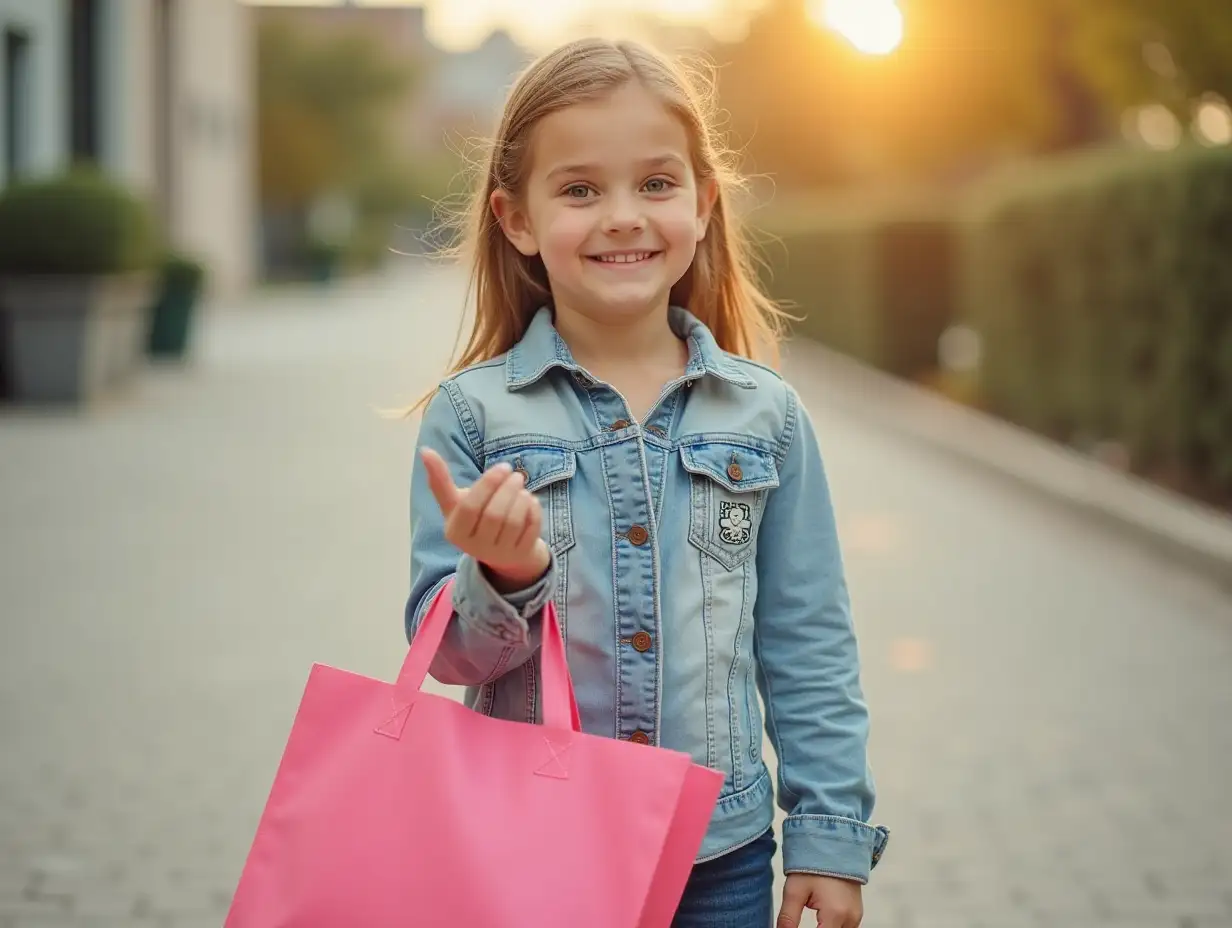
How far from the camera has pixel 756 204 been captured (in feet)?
12.0

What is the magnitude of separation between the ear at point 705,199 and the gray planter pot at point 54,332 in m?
12.3

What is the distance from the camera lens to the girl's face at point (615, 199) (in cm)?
207

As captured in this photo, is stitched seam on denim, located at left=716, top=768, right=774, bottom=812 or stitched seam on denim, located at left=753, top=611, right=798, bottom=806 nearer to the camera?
stitched seam on denim, located at left=716, top=768, right=774, bottom=812

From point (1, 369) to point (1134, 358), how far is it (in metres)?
9.05

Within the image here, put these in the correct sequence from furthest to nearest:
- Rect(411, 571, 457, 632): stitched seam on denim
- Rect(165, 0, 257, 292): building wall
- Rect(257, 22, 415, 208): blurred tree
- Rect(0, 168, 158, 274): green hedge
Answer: Rect(257, 22, 415, 208): blurred tree
Rect(165, 0, 257, 292): building wall
Rect(0, 168, 158, 274): green hedge
Rect(411, 571, 457, 632): stitched seam on denim

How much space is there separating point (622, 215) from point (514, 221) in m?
0.24

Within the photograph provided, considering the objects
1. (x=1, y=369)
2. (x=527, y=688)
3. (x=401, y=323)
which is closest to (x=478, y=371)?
(x=527, y=688)

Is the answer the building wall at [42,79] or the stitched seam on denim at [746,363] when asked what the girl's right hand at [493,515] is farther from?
the building wall at [42,79]

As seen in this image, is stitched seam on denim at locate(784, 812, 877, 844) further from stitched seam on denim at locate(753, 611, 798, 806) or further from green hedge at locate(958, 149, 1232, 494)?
green hedge at locate(958, 149, 1232, 494)

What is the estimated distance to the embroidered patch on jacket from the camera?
6.95 feet

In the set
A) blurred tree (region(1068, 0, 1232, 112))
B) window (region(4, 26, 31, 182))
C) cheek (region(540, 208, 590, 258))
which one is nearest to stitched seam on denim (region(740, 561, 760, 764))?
cheek (region(540, 208, 590, 258))

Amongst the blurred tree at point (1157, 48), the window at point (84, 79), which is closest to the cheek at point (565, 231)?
the blurred tree at point (1157, 48)

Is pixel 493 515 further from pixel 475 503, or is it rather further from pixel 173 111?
pixel 173 111

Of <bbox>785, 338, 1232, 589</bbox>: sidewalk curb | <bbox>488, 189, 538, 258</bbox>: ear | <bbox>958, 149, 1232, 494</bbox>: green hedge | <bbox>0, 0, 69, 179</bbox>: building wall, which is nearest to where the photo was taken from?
<bbox>488, 189, 538, 258</bbox>: ear
